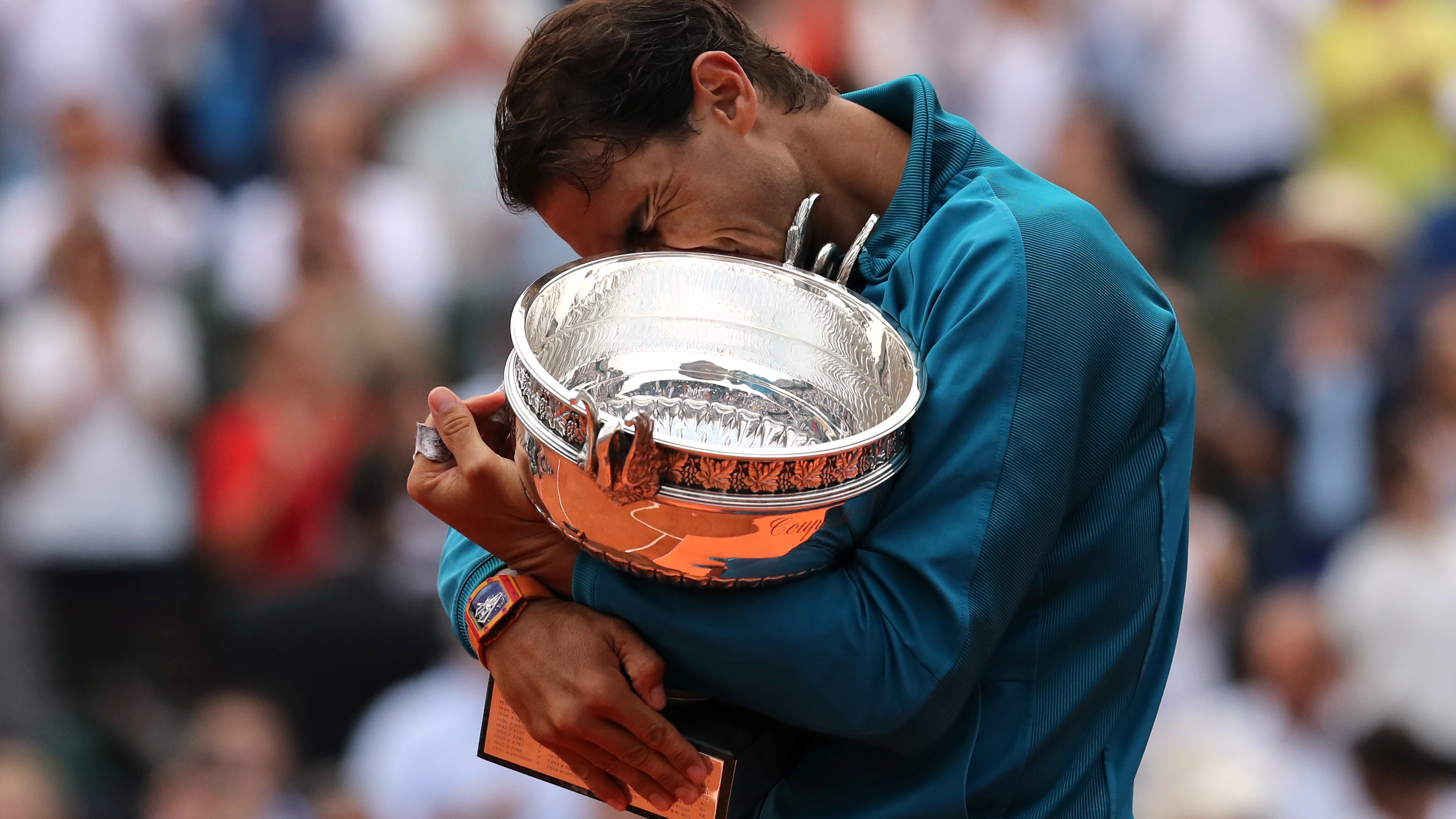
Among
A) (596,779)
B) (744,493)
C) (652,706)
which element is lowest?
(596,779)

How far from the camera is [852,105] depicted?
1.70m

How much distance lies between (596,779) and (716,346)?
0.45 metres

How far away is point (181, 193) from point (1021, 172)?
405 centimetres

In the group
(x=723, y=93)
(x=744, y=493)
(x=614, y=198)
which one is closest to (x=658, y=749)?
(x=744, y=493)

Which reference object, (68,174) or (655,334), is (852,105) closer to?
(655,334)

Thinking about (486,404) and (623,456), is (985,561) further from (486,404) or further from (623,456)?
(486,404)

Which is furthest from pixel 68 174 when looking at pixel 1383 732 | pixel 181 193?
pixel 1383 732

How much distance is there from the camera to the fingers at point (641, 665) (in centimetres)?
142

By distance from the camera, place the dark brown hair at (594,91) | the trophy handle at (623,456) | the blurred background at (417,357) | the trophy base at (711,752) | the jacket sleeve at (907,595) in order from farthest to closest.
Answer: the blurred background at (417,357) < the dark brown hair at (594,91) < the trophy base at (711,752) < the jacket sleeve at (907,595) < the trophy handle at (623,456)

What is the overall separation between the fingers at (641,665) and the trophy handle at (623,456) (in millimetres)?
185

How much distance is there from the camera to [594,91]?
5.16 ft

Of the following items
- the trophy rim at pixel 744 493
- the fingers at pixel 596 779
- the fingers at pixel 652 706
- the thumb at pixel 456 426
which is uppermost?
the trophy rim at pixel 744 493

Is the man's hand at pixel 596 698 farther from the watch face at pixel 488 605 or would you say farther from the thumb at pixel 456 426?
the thumb at pixel 456 426

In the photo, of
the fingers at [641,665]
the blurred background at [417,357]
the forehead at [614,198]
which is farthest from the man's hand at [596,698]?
the blurred background at [417,357]
